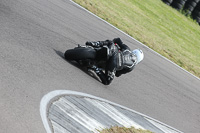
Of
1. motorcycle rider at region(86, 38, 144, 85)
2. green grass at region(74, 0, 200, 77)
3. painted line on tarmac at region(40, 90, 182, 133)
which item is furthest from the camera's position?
green grass at region(74, 0, 200, 77)

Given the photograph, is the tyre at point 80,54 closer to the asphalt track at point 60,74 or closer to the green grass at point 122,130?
the asphalt track at point 60,74

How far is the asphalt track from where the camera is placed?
5.48m

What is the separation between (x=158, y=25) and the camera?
2011 cm

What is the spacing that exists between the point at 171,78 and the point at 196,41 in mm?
10527

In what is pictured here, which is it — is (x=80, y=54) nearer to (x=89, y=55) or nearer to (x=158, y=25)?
(x=89, y=55)

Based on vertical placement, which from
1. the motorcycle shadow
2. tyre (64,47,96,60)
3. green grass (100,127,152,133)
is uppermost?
tyre (64,47,96,60)

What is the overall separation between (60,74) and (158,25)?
45.3 feet

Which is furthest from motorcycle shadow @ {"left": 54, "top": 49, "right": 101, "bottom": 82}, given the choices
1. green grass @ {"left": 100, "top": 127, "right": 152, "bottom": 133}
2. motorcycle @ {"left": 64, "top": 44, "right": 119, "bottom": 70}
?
green grass @ {"left": 100, "top": 127, "right": 152, "bottom": 133}

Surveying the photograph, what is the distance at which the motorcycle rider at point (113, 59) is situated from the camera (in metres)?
8.07

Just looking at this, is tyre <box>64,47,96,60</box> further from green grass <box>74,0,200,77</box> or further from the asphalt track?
green grass <box>74,0,200,77</box>

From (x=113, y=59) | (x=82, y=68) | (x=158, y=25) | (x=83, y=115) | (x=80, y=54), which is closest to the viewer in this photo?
(x=83, y=115)

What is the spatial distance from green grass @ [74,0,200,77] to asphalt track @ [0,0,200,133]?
132 centimetres

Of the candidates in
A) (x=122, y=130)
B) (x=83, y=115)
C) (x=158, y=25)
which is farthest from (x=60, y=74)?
(x=158, y=25)

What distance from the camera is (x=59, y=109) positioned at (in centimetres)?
581
